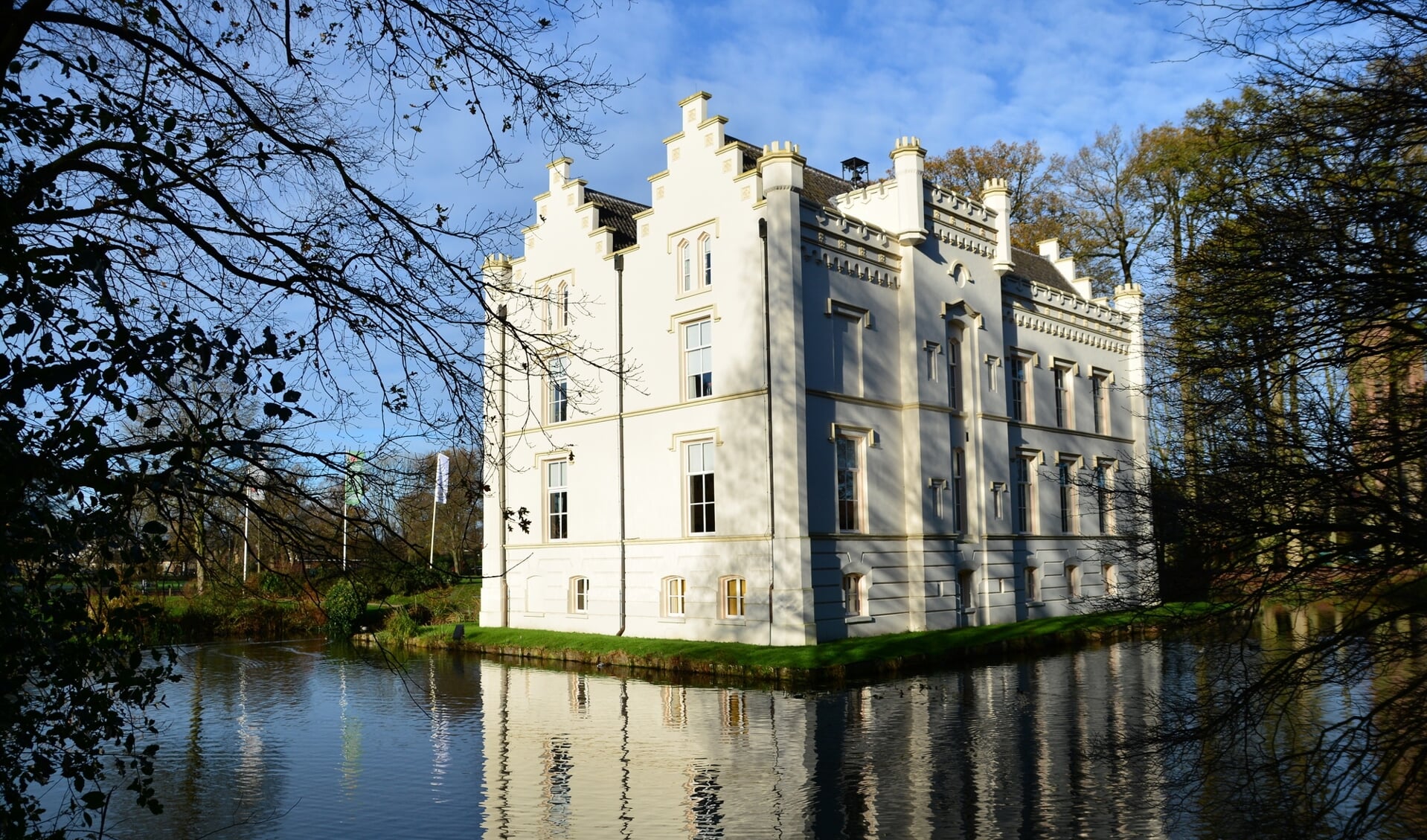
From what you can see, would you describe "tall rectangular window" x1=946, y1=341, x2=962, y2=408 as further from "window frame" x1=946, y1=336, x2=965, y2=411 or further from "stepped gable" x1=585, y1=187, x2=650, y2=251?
"stepped gable" x1=585, y1=187, x2=650, y2=251

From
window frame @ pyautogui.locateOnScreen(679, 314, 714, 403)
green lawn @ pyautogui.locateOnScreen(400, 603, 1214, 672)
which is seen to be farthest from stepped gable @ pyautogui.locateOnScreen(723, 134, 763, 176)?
green lawn @ pyautogui.locateOnScreen(400, 603, 1214, 672)

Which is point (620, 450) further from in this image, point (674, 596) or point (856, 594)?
point (856, 594)

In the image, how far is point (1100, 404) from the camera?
126 ft

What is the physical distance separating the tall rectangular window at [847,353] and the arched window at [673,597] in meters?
6.21

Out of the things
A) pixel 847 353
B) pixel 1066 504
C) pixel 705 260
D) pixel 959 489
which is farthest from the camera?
pixel 1066 504

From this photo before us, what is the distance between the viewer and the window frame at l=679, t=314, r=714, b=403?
2614cm

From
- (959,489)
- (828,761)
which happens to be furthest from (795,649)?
(828,761)

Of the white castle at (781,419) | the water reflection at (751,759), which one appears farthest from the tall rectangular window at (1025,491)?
the water reflection at (751,759)

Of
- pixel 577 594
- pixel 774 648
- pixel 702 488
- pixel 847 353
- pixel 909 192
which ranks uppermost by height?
pixel 909 192

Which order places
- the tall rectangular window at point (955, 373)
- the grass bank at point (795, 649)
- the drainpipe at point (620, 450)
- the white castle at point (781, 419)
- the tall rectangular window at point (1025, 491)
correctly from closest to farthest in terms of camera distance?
the grass bank at point (795, 649) → the white castle at point (781, 419) → the drainpipe at point (620, 450) → the tall rectangular window at point (955, 373) → the tall rectangular window at point (1025, 491)

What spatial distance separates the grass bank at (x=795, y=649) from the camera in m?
21.2

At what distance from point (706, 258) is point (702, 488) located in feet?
19.1

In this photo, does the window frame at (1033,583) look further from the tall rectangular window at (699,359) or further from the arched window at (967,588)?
the tall rectangular window at (699,359)

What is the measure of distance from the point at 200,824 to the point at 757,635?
14.5 metres
